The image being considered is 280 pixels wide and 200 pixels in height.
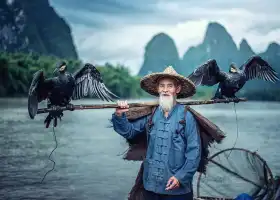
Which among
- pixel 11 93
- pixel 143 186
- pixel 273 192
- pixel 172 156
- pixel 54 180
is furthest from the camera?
pixel 11 93

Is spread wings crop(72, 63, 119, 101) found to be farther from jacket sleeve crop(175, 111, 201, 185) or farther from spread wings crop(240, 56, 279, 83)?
spread wings crop(240, 56, 279, 83)

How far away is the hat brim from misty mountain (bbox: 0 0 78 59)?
128 feet

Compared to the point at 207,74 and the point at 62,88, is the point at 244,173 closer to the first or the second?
the point at 207,74

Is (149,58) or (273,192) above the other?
(149,58)

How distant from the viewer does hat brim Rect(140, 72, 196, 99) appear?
2830mm

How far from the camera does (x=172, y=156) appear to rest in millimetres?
2748

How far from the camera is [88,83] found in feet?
13.1

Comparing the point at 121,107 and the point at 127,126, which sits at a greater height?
the point at 121,107

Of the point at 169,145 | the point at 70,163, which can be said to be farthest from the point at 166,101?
the point at 70,163

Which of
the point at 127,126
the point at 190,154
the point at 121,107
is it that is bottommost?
the point at 190,154

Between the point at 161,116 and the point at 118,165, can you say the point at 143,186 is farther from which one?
the point at 118,165

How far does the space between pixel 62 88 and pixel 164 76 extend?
3.65ft

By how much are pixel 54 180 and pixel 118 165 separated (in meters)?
1.82

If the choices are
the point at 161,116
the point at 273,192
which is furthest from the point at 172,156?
the point at 273,192
